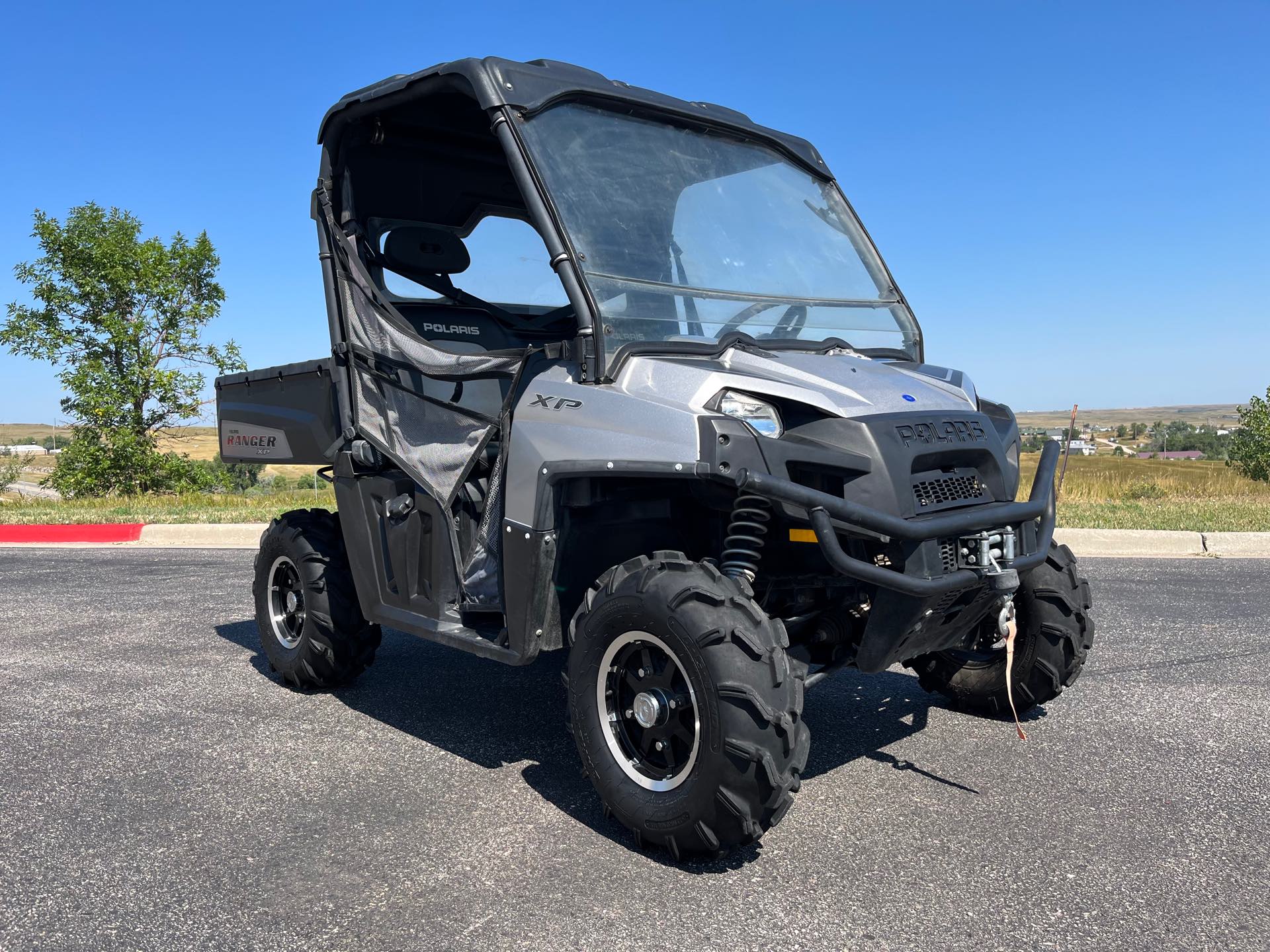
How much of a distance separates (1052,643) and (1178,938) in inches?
66.9

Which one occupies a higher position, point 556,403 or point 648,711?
point 556,403

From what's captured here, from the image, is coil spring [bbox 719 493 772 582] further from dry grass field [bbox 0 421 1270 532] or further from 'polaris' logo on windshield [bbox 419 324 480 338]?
dry grass field [bbox 0 421 1270 532]

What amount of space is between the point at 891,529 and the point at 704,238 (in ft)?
5.35

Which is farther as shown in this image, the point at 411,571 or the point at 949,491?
the point at 411,571

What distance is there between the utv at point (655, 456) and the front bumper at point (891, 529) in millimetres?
11

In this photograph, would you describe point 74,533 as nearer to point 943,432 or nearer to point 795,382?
point 795,382

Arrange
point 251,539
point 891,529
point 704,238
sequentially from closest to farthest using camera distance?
point 891,529
point 704,238
point 251,539

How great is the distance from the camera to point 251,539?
1213 centimetres

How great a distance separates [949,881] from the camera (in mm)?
3154

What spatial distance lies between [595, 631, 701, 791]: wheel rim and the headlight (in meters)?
0.77

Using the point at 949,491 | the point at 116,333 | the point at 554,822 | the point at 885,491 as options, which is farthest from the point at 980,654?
the point at 116,333

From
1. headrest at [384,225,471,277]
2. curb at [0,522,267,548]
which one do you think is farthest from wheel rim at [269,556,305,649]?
curb at [0,522,267,548]

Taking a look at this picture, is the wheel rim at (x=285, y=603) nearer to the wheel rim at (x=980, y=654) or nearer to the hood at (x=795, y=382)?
the hood at (x=795, y=382)

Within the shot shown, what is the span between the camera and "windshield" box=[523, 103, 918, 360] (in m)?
3.86
